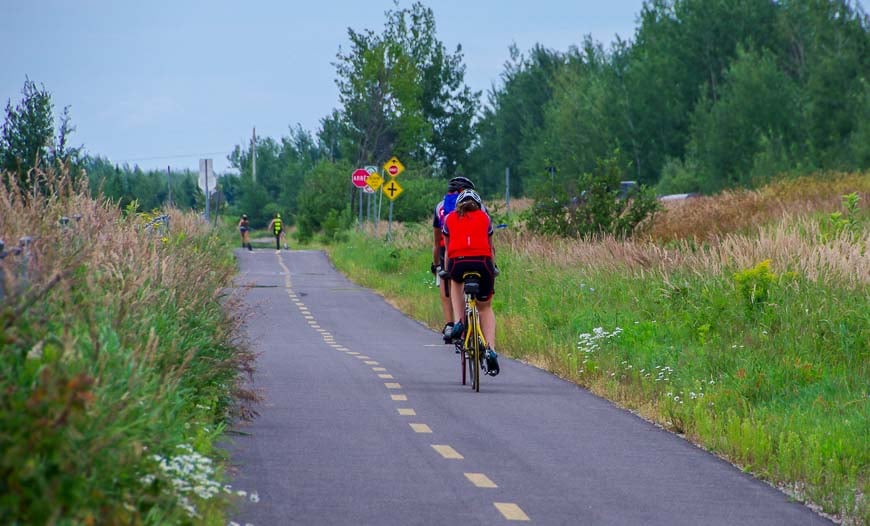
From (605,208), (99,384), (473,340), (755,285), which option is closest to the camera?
(99,384)

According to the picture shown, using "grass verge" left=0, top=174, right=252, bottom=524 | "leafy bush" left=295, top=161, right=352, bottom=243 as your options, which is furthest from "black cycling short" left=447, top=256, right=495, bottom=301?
"leafy bush" left=295, top=161, right=352, bottom=243

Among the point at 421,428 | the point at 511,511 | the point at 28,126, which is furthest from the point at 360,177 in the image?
the point at 511,511

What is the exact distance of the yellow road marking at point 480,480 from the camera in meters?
9.12

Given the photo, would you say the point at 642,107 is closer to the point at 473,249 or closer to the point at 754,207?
the point at 754,207

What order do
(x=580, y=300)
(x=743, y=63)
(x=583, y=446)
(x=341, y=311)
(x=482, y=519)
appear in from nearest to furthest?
(x=482, y=519) < (x=583, y=446) < (x=580, y=300) < (x=341, y=311) < (x=743, y=63)

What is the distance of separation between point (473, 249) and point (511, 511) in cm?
699

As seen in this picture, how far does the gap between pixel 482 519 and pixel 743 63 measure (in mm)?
67363

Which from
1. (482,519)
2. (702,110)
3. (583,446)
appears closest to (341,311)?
(583,446)

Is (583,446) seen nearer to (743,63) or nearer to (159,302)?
(159,302)

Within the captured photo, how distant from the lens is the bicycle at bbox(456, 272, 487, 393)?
14.9m

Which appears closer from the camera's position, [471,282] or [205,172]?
[471,282]

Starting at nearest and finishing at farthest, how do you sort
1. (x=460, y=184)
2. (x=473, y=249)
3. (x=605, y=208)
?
1. (x=473, y=249)
2. (x=460, y=184)
3. (x=605, y=208)

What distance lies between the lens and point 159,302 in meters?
10.1

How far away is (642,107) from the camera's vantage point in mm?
85312
